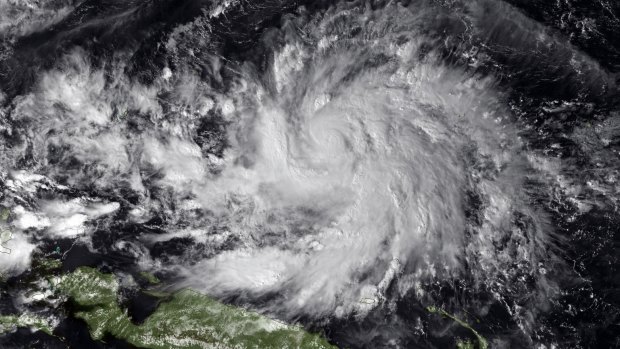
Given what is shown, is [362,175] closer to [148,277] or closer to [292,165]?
[292,165]

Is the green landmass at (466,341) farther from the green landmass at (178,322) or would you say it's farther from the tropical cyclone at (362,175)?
the green landmass at (178,322)

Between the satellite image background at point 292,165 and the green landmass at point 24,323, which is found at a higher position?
the satellite image background at point 292,165

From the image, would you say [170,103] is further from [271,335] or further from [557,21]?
[557,21]

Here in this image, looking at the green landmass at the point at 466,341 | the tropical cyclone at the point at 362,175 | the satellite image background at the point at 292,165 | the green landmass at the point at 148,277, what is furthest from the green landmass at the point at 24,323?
the green landmass at the point at 466,341

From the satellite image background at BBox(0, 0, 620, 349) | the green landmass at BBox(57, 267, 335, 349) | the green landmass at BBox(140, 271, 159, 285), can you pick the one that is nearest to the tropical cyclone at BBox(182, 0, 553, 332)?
the satellite image background at BBox(0, 0, 620, 349)

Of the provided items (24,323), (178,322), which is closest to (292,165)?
(178,322)
